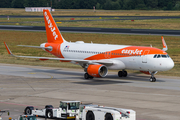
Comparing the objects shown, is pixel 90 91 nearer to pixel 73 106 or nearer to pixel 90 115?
pixel 73 106

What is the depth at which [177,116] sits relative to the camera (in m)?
26.5

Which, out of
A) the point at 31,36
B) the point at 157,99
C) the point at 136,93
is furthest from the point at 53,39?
the point at 31,36

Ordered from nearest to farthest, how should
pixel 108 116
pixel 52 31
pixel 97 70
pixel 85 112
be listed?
pixel 108 116 < pixel 85 112 < pixel 97 70 < pixel 52 31

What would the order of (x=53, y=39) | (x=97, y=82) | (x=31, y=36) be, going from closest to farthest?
(x=97, y=82) → (x=53, y=39) → (x=31, y=36)

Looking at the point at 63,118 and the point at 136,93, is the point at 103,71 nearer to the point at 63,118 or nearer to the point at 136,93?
the point at 136,93

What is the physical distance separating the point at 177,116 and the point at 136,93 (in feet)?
34.0

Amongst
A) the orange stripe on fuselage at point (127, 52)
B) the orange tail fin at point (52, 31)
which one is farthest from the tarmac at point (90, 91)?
the orange tail fin at point (52, 31)

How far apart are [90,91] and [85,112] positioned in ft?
47.6

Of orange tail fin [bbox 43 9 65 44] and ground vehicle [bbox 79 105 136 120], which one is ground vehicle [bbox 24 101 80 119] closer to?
ground vehicle [bbox 79 105 136 120]

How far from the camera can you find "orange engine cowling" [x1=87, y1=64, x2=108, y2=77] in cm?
4366

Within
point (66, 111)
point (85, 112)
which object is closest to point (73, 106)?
point (66, 111)

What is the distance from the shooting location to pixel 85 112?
77.3 feet

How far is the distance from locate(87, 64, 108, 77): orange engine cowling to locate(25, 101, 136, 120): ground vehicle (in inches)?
701

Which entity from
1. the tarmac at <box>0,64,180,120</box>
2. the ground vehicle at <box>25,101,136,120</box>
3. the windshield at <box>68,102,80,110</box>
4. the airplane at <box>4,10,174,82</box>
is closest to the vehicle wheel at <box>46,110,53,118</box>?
the ground vehicle at <box>25,101,136,120</box>
